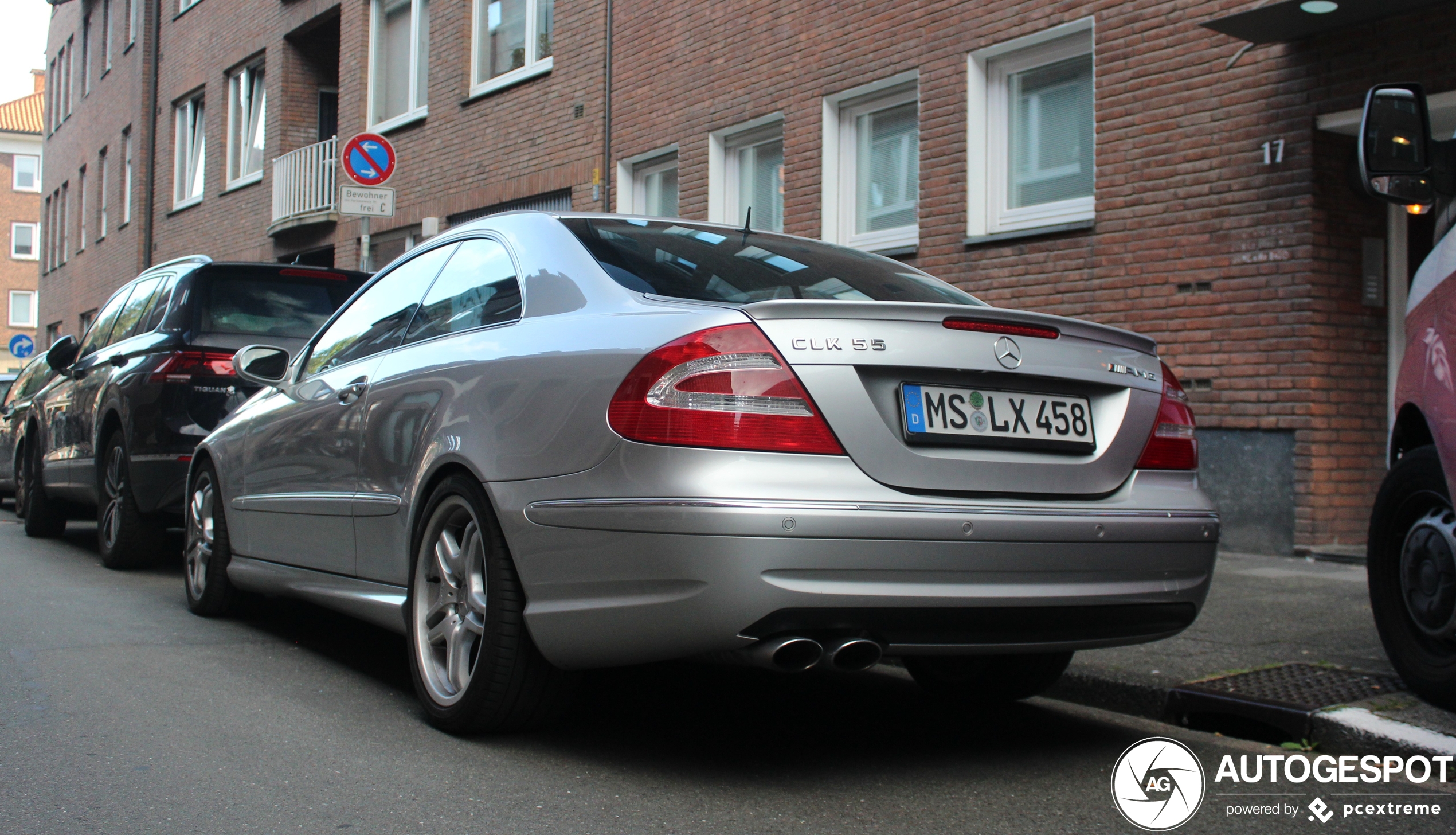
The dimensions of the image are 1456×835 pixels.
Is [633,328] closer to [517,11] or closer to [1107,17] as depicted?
[1107,17]

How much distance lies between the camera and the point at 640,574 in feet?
10.9

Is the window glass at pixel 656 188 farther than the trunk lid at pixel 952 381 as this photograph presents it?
Yes

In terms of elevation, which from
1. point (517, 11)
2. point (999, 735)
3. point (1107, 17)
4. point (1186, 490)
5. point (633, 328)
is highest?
point (517, 11)

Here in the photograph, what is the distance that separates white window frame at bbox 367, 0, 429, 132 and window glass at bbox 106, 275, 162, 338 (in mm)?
9943

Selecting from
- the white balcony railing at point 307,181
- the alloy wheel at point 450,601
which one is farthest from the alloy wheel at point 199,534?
the white balcony railing at point 307,181

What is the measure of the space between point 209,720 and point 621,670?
4.94ft

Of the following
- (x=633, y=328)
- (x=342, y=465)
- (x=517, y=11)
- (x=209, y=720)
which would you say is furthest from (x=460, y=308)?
(x=517, y=11)

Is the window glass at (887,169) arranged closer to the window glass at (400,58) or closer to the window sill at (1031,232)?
the window sill at (1031,232)

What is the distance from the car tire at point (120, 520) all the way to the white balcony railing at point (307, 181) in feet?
45.1

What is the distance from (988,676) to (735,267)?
5.27 feet

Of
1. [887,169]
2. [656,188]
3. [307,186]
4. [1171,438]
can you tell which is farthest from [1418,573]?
[307,186]

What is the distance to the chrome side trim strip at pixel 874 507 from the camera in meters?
3.18

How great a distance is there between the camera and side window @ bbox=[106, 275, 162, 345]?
8.57 metres

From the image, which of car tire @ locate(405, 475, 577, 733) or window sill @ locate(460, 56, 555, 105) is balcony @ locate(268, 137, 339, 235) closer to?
window sill @ locate(460, 56, 555, 105)
